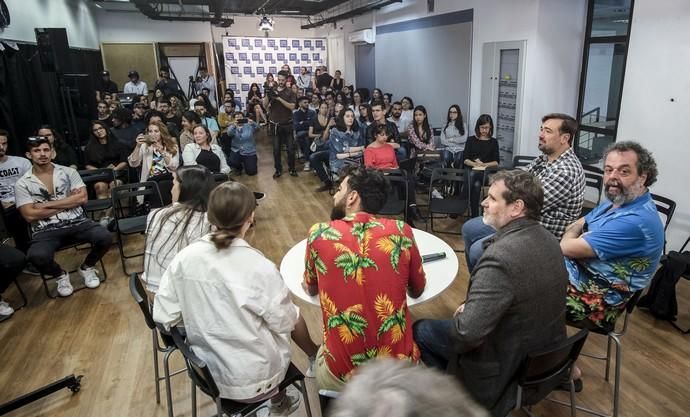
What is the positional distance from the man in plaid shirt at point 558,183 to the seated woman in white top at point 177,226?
1716mm

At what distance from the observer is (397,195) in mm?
5020

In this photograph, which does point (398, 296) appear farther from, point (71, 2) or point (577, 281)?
point (71, 2)

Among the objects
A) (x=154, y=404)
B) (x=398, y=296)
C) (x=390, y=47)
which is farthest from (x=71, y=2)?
(x=398, y=296)

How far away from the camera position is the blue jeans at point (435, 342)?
81.8 inches

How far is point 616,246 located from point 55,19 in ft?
32.3

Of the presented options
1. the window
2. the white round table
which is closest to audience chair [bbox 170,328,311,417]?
the white round table

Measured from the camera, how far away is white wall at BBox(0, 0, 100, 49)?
6164 mm

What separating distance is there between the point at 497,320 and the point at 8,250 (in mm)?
3755

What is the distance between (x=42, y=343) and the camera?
10.5ft

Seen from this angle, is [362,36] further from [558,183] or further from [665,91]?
[558,183]

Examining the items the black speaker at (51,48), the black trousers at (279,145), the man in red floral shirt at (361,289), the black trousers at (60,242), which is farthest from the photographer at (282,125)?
the man in red floral shirt at (361,289)

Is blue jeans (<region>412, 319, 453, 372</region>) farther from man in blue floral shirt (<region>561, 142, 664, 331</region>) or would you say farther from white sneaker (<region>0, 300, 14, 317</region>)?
white sneaker (<region>0, 300, 14, 317</region>)

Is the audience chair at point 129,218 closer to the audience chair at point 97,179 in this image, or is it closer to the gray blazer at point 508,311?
the audience chair at point 97,179

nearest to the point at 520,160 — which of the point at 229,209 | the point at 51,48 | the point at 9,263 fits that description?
the point at 229,209
